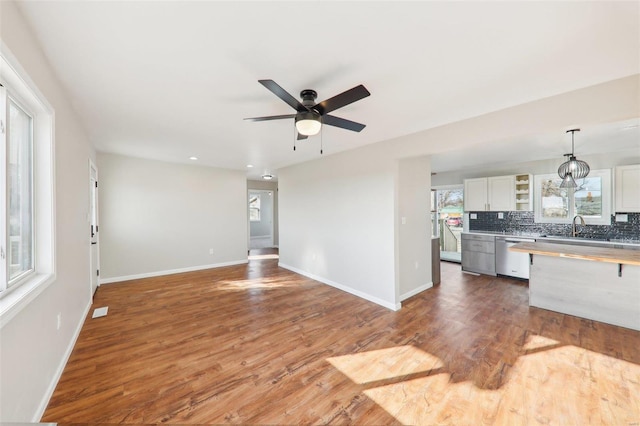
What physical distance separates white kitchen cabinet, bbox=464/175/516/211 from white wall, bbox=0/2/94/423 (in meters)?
6.93

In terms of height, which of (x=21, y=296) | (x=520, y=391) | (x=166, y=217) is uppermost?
(x=166, y=217)

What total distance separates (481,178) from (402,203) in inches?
125

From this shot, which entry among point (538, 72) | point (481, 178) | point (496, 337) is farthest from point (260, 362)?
point (481, 178)

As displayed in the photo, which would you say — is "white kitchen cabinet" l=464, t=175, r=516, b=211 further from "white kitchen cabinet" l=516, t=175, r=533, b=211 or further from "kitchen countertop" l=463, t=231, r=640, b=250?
"kitchen countertop" l=463, t=231, r=640, b=250

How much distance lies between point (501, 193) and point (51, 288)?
23.3 ft

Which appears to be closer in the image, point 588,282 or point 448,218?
point 588,282

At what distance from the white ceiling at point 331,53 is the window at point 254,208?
887 cm

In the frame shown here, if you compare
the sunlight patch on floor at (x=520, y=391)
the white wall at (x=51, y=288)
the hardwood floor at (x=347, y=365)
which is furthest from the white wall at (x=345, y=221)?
the white wall at (x=51, y=288)

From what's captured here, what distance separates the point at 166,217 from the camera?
539 centimetres

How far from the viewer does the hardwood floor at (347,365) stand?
1742 mm

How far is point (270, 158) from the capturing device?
495 centimetres

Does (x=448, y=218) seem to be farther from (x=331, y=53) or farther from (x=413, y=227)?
(x=331, y=53)

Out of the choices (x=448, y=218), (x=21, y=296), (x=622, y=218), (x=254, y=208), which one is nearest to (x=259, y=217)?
(x=254, y=208)

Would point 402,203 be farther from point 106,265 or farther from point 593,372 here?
point 106,265
